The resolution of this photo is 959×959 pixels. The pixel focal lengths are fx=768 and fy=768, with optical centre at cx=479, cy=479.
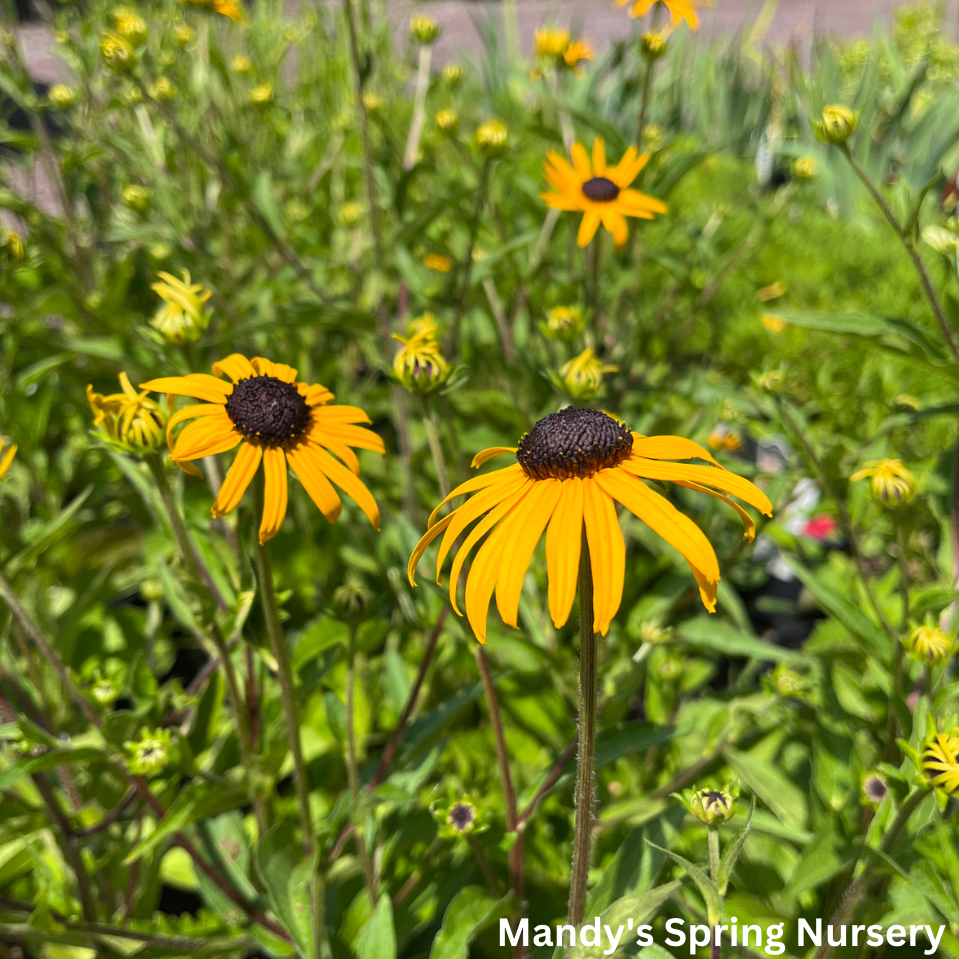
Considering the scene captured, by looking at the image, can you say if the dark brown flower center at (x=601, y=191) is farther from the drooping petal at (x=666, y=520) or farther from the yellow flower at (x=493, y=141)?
the drooping petal at (x=666, y=520)

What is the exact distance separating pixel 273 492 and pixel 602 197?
36.3 inches

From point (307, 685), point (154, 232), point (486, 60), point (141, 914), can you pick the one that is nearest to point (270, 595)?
point (307, 685)

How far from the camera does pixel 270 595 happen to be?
0.83 meters

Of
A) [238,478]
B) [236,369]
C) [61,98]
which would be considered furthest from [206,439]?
[61,98]

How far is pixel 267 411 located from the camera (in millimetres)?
813

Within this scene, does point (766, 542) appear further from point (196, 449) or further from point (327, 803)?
point (196, 449)

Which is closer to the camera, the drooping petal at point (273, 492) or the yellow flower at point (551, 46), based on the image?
→ the drooping petal at point (273, 492)

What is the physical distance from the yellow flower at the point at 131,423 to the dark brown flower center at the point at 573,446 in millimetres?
415

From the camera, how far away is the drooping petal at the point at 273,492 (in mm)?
771

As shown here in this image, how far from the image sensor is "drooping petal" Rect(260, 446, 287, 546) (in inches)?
30.3

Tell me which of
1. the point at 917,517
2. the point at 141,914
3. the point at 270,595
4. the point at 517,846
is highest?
the point at 270,595

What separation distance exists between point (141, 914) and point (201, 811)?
0.42 meters

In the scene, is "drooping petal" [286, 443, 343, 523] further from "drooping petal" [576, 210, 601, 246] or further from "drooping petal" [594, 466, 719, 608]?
"drooping petal" [576, 210, 601, 246]

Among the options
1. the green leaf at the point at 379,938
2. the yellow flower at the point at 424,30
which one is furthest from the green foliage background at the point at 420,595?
the yellow flower at the point at 424,30
